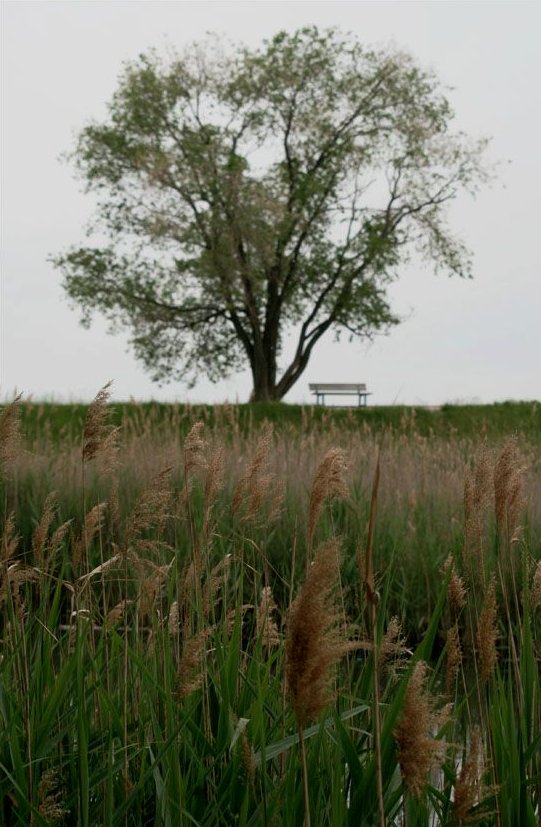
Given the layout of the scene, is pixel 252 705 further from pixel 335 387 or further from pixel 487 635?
pixel 335 387

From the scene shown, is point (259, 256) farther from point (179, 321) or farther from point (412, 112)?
point (412, 112)

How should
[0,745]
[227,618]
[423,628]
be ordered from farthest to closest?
[423,628], [227,618], [0,745]

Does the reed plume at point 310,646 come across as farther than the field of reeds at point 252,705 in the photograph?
No

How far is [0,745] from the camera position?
2.39 metres

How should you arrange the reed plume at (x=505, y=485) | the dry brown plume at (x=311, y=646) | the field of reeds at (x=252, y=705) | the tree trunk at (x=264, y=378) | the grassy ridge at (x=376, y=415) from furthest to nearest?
the tree trunk at (x=264, y=378) < the grassy ridge at (x=376, y=415) < the reed plume at (x=505, y=485) < the field of reeds at (x=252, y=705) < the dry brown plume at (x=311, y=646)

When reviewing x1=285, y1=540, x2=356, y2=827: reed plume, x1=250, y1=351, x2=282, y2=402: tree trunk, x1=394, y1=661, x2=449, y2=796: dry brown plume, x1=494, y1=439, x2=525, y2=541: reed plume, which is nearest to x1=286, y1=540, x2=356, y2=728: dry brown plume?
x1=285, y1=540, x2=356, y2=827: reed plume

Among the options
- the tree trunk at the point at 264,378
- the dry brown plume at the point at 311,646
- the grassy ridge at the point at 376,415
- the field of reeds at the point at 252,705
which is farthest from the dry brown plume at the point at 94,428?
the tree trunk at the point at 264,378

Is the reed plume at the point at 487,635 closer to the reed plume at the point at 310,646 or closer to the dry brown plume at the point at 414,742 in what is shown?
the dry brown plume at the point at 414,742

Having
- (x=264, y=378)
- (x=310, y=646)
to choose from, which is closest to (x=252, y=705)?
(x=310, y=646)

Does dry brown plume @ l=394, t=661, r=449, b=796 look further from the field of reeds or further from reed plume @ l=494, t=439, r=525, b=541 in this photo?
reed plume @ l=494, t=439, r=525, b=541

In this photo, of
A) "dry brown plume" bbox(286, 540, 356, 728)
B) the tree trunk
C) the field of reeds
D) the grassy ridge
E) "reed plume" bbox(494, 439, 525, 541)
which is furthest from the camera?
the tree trunk

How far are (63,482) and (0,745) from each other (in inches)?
244

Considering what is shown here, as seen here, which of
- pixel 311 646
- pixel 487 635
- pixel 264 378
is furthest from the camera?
pixel 264 378

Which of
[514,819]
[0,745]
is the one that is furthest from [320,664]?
[0,745]
